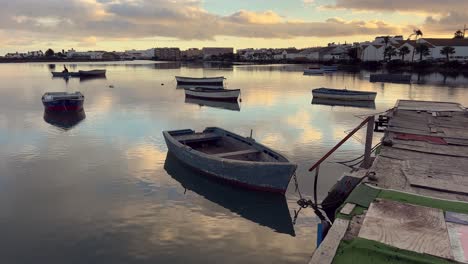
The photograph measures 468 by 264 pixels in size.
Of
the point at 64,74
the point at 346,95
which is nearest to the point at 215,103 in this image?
the point at 346,95

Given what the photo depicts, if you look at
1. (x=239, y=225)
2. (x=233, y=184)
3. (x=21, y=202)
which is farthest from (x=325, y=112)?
(x=21, y=202)

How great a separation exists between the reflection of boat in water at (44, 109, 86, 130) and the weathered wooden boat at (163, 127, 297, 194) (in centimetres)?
1742

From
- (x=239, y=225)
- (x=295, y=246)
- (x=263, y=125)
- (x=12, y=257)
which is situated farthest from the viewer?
(x=263, y=125)

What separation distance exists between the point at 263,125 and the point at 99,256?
24.0 m

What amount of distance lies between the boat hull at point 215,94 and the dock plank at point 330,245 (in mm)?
43319

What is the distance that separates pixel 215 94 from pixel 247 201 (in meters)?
38.0

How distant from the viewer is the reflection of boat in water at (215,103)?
48244 millimetres

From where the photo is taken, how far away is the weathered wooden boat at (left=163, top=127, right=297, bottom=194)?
16266 millimetres

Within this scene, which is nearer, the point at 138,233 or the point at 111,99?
the point at 138,233

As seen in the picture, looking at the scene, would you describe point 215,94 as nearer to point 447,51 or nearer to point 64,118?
point 64,118

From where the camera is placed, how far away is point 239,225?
1464 cm

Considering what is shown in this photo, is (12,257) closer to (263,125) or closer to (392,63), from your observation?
(263,125)

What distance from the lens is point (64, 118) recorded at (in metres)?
38.8

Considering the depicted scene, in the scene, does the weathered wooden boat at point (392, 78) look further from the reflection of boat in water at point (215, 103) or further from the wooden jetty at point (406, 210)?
the wooden jetty at point (406, 210)
